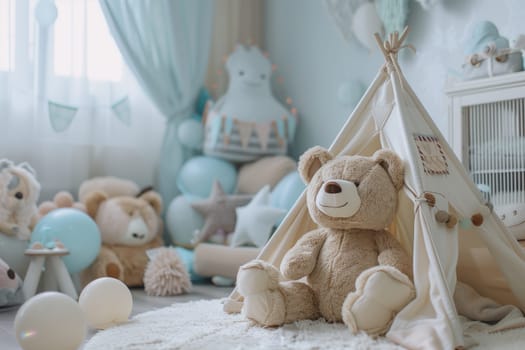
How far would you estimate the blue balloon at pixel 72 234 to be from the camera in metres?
2.72

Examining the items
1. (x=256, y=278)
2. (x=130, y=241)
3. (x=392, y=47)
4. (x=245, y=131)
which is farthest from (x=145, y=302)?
(x=392, y=47)

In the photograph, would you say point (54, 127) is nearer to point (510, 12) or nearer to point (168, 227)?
point (168, 227)

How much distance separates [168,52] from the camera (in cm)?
363

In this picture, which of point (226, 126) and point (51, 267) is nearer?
point (51, 267)

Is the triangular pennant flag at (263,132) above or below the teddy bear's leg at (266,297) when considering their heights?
above

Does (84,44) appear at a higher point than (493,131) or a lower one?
higher

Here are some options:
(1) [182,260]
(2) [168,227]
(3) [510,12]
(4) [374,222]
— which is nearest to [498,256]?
(4) [374,222]

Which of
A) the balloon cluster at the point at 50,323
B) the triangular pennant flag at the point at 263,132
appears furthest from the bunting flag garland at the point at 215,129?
the balloon cluster at the point at 50,323

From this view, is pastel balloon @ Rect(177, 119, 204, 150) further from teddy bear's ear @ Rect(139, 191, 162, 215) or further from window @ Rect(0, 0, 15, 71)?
window @ Rect(0, 0, 15, 71)

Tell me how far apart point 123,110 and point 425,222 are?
2136 millimetres

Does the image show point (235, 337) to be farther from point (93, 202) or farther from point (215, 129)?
point (215, 129)

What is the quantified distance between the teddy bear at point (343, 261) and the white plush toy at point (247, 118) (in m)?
1.56

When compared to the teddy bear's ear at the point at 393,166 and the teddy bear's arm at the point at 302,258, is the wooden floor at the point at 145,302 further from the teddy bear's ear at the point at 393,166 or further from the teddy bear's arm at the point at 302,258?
the teddy bear's ear at the point at 393,166

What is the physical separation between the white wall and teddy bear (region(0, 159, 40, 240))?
1.76 metres
